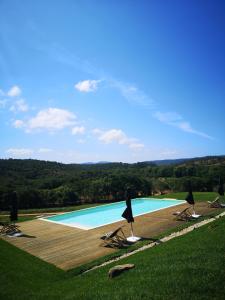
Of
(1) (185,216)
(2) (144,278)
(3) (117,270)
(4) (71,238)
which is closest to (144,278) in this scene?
(2) (144,278)

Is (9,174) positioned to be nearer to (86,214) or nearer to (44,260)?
(86,214)

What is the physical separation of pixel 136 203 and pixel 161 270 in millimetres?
19603

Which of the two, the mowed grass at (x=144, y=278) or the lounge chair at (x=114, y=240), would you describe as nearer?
the mowed grass at (x=144, y=278)

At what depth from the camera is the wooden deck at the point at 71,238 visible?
392 inches

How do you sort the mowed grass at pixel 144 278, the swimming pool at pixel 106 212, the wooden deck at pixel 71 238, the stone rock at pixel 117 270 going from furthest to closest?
1. the swimming pool at pixel 106 212
2. the wooden deck at pixel 71 238
3. the stone rock at pixel 117 270
4. the mowed grass at pixel 144 278

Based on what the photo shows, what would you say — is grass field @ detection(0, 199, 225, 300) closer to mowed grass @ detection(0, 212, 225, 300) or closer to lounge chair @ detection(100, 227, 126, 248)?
mowed grass @ detection(0, 212, 225, 300)

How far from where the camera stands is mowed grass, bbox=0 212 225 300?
5312mm

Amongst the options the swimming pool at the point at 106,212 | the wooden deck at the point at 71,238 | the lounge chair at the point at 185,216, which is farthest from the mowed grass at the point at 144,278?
the swimming pool at the point at 106,212

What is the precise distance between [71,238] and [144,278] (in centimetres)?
705

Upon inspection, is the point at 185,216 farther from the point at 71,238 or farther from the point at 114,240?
the point at 71,238

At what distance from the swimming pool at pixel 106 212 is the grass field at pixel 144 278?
29.9ft

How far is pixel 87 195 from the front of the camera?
43406 mm

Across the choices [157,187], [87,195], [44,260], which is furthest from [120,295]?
[157,187]

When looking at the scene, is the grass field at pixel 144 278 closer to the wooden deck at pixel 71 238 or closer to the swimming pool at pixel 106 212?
the wooden deck at pixel 71 238
